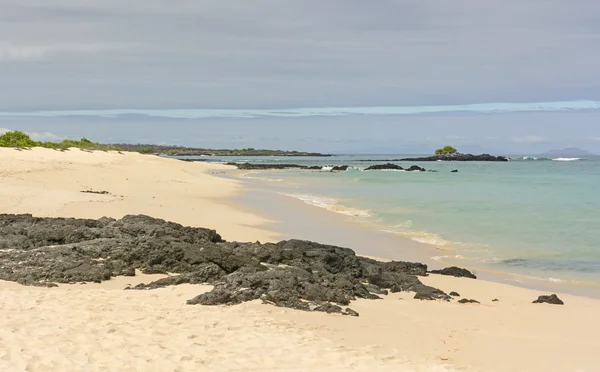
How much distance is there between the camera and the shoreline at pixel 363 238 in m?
14.0

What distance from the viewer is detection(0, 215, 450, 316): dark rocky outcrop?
9.92 metres

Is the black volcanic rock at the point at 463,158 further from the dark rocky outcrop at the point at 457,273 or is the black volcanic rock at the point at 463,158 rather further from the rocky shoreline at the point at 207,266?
the rocky shoreline at the point at 207,266

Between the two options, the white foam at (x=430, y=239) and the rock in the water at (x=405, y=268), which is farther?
the white foam at (x=430, y=239)

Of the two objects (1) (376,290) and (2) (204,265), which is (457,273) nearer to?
(1) (376,290)

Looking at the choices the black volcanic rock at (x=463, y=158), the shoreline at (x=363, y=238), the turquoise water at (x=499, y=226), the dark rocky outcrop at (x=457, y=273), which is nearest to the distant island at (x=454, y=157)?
the black volcanic rock at (x=463, y=158)

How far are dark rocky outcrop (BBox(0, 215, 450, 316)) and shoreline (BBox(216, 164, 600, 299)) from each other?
2.77 meters

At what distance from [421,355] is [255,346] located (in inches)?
79.6

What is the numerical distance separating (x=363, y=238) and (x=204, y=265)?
9619 mm

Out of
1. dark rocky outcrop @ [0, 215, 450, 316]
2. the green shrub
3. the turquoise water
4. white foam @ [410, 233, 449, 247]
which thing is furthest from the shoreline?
the green shrub

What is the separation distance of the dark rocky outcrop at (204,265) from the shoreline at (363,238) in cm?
277

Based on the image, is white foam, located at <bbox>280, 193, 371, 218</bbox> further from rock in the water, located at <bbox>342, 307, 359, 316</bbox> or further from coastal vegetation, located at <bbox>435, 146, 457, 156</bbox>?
coastal vegetation, located at <bbox>435, 146, 457, 156</bbox>

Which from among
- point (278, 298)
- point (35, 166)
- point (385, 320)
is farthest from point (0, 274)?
point (35, 166)

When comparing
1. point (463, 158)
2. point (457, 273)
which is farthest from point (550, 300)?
point (463, 158)

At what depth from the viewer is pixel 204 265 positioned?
454 inches
